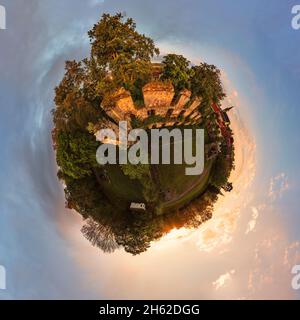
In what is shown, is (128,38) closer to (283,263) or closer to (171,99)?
(171,99)

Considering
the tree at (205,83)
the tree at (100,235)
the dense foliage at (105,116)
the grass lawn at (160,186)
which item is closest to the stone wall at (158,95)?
the dense foliage at (105,116)

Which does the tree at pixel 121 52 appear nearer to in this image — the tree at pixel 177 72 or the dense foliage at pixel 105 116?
the dense foliage at pixel 105 116

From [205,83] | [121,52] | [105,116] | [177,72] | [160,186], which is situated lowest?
[160,186]

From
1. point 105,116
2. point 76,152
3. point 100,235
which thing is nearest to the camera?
point 105,116

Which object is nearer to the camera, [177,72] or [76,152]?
[177,72]

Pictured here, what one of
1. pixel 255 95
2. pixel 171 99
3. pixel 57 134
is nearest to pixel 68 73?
pixel 57 134

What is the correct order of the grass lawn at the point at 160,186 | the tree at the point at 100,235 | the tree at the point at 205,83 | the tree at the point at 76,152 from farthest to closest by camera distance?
the grass lawn at the point at 160,186
the tree at the point at 100,235
the tree at the point at 76,152
the tree at the point at 205,83

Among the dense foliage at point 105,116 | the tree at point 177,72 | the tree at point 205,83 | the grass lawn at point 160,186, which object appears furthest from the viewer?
the grass lawn at point 160,186

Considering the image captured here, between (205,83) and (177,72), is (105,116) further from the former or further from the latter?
(205,83)

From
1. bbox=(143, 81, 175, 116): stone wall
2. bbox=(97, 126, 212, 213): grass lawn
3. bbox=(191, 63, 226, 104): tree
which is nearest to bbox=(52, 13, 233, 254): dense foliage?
bbox=(191, 63, 226, 104): tree

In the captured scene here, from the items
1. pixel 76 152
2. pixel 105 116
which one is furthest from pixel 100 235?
pixel 105 116
